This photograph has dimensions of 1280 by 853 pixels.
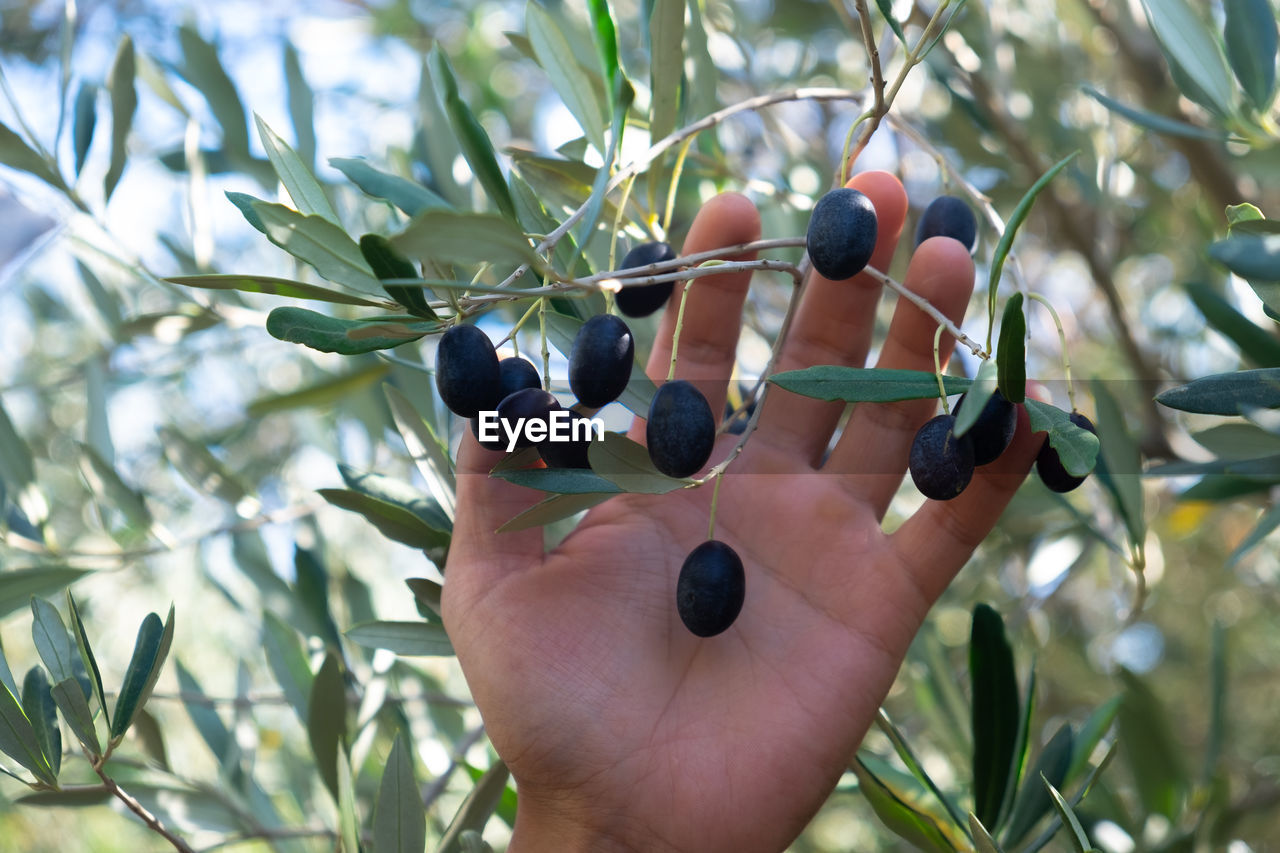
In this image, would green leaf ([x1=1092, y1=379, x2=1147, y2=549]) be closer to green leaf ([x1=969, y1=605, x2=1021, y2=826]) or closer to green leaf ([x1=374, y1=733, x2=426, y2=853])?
green leaf ([x1=969, y1=605, x2=1021, y2=826])

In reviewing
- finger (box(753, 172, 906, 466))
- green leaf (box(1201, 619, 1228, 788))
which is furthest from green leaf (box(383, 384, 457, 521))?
green leaf (box(1201, 619, 1228, 788))

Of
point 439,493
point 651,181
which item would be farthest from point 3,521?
point 651,181

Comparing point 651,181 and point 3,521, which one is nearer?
point 651,181

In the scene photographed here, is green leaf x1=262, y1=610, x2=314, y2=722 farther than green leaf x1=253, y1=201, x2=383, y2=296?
Yes

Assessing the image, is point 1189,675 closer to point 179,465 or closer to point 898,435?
point 898,435

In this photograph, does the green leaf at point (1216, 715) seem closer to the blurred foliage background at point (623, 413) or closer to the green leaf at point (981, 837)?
the blurred foliage background at point (623, 413)
